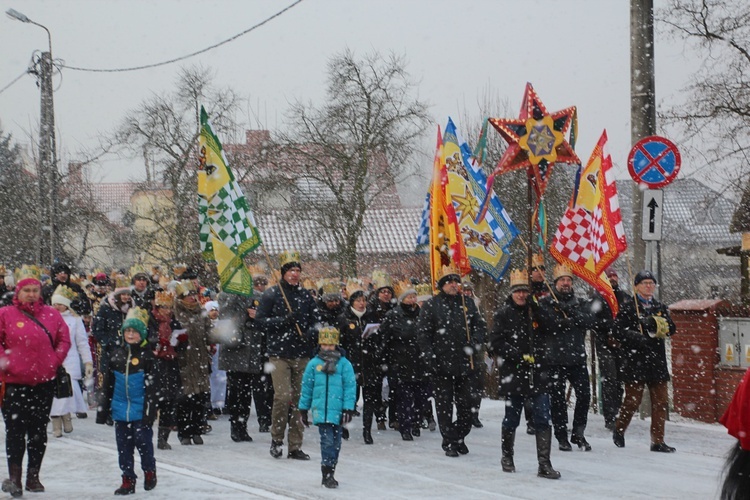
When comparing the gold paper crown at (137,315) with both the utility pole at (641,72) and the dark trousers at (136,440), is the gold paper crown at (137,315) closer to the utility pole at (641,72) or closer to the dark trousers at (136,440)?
the dark trousers at (136,440)

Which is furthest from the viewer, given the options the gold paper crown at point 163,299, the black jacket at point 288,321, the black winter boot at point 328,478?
the gold paper crown at point 163,299

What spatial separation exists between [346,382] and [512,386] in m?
1.51

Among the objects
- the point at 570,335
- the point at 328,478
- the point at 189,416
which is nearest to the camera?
the point at 328,478

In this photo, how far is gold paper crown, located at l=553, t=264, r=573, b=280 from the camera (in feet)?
37.6

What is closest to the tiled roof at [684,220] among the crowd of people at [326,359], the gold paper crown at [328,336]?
the crowd of people at [326,359]

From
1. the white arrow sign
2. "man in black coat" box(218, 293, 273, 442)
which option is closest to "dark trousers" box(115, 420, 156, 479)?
"man in black coat" box(218, 293, 273, 442)

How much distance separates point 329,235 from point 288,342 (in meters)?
27.3

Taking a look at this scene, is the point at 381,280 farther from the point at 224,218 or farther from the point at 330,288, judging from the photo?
the point at 224,218

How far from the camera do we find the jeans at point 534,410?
978cm

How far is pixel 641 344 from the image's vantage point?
37.1 ft

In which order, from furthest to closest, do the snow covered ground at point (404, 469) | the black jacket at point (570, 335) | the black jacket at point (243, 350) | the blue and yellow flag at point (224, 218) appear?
the black jacket at point (243, 350), the blue and yellow flag at point (224, 218), the black jacket at point (570, 335), the snow covered ground at point (404, 469)

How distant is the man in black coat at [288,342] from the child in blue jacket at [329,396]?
3.90 ft

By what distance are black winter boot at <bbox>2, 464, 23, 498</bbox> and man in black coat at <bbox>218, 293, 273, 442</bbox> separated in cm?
367

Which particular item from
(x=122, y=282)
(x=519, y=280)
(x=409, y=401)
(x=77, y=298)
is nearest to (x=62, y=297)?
(x=122, y=282)
